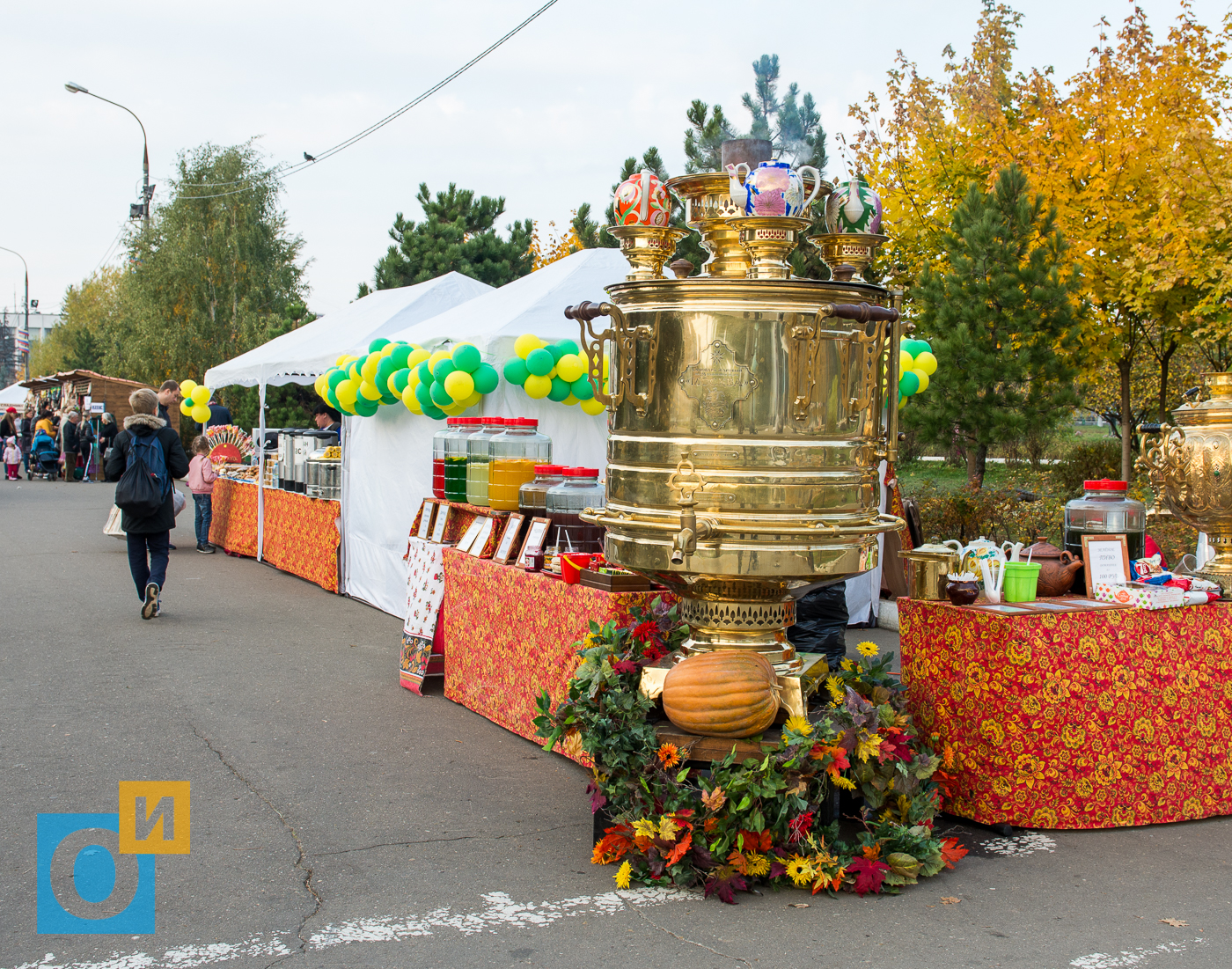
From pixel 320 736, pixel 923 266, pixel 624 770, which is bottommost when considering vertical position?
pixel 320 736

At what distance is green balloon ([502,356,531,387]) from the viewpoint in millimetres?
7871

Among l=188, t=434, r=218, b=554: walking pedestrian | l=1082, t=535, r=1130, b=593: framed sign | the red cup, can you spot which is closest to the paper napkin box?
l=1082, t=535, r=1130, b=593: framed sign

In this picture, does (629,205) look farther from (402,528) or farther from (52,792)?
(402,528)

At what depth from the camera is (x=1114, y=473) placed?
1546 centimetres

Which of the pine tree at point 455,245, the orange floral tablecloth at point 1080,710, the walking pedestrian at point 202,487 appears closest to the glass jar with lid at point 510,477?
the orange floral tablecloth at point 1080,710

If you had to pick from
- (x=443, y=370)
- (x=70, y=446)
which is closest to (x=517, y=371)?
(x=443, y=370)

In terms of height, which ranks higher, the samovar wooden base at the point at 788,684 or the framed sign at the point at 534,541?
the framed sign at the point at 534,541

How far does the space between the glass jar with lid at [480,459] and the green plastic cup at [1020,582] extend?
319cm

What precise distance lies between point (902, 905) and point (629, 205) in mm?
2949

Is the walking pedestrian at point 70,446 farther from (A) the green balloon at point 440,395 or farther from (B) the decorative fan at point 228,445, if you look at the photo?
(A) the green balloon at point 440,395

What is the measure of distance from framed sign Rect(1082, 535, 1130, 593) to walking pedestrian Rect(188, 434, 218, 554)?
11.7m

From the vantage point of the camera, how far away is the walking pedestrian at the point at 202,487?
13.9 m

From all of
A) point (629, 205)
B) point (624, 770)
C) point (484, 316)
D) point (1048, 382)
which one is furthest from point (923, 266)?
point (624, 770)

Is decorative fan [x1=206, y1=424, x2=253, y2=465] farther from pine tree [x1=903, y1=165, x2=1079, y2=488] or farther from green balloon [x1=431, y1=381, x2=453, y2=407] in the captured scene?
pine tree [x1=903, y1=165, x2=1079, y2=488]
